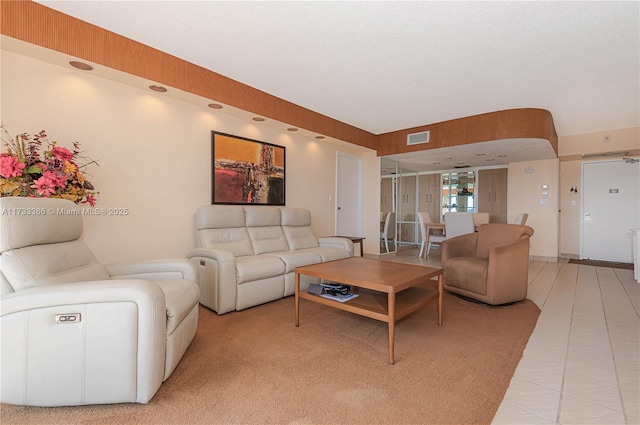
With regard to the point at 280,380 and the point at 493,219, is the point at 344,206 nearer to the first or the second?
the point at 493,219

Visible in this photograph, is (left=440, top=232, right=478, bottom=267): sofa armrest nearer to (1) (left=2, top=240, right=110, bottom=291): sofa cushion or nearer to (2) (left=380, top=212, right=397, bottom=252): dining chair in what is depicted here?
(2) (left=380, top=212, right=397, bottom=252): dining chair

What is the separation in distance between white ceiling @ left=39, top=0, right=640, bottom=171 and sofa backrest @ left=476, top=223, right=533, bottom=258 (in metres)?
1.65

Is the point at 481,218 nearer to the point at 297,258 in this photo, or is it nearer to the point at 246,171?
the point at 297,258

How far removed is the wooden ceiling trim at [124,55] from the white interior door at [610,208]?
6.16m

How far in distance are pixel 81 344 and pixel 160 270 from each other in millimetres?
Answer: 922

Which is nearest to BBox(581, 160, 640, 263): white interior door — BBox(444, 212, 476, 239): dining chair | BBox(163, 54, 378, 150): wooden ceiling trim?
BBox(444, 212, 476, 239): dining chair

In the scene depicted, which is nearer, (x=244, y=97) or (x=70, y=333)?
(x=70, y=333)

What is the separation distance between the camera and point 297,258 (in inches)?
134

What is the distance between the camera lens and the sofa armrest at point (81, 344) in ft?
4.45

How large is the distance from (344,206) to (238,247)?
2860mm

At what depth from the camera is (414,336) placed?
2350 mm

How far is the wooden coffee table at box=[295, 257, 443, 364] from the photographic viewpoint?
6.71ft

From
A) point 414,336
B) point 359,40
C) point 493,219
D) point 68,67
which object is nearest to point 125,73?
point 68,67

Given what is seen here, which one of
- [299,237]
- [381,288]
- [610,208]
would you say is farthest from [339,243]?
[610,208]
